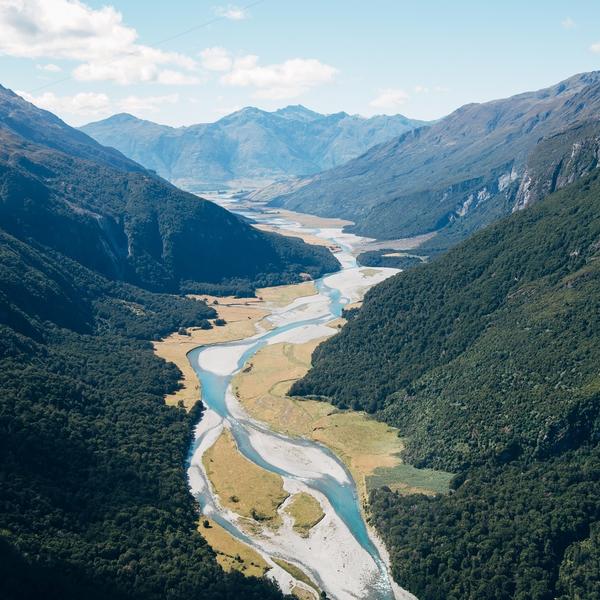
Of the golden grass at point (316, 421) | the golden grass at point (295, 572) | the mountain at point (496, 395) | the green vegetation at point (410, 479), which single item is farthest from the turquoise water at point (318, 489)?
the green vegetation at point (410, 479)

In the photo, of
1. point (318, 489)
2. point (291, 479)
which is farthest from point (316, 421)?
point (318, 489)

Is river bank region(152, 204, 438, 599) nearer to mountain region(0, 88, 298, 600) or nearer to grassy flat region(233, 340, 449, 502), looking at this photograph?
grassy flat region(233, 340, 449, 502)

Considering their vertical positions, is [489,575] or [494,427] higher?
[494,427]

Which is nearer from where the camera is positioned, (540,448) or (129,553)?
(129,553)

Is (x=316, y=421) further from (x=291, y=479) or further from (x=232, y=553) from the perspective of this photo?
(x=232, y=553)

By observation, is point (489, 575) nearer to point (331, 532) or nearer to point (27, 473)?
point (331, 532)

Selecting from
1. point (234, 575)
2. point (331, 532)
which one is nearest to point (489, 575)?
point (331, 532)

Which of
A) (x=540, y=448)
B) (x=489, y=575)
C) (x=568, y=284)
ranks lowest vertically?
(x=489, y=575)
